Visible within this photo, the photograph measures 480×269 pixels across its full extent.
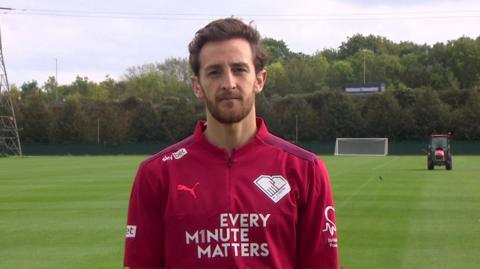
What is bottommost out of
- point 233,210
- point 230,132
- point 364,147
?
point 364,147

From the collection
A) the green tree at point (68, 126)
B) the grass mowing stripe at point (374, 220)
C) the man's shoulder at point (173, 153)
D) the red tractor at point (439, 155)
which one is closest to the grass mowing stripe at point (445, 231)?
the grass mowing stripe at point (374, 220)

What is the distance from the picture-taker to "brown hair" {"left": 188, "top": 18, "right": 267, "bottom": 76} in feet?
11.8

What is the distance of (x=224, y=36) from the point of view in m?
3.59

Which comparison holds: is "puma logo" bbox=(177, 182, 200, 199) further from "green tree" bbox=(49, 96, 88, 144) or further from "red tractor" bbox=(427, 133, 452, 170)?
"green tree" bbox=(49, 96, 88, 144)

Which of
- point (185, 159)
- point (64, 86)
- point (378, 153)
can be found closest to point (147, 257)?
point (185, 159)

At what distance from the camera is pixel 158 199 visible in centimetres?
360

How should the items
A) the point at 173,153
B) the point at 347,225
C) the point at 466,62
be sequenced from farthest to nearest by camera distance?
the point at 466,62 < the point at 347,225 < the point at 173,153

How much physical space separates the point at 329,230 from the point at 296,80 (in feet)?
430

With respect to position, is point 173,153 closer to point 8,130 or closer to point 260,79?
point 260,79

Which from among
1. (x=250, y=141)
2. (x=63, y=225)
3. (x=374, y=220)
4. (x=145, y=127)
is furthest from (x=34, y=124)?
(x=250, y=141)

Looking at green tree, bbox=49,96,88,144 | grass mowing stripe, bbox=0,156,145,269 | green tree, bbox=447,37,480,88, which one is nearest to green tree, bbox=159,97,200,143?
green tree, bbox=49,96,88,144

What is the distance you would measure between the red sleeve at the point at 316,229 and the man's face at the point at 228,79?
0.42m

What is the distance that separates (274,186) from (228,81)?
48 cm

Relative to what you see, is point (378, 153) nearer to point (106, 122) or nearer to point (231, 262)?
point (106, 122)
